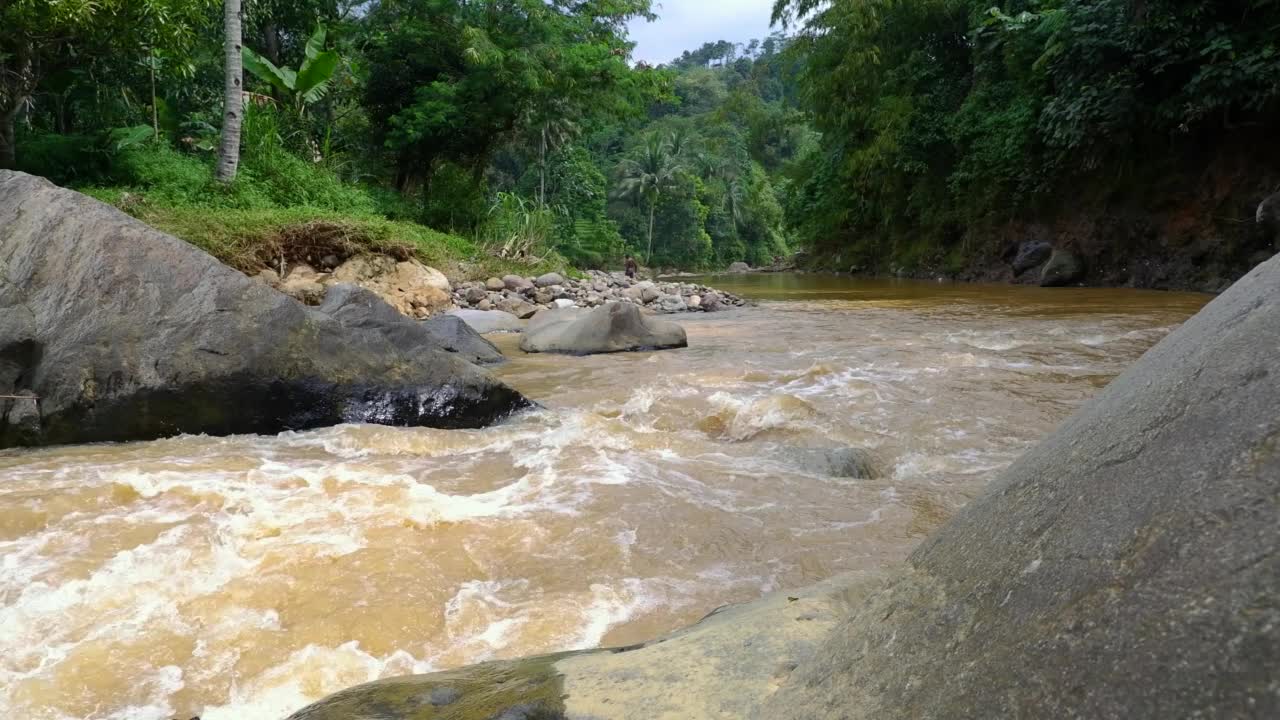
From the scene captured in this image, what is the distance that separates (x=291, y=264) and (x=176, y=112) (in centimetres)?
731

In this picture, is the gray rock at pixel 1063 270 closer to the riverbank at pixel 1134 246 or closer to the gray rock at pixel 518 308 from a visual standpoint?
the riverbank at pixel 1134 246

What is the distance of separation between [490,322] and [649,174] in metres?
32.2

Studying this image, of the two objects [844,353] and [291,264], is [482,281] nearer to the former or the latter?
[291,264]

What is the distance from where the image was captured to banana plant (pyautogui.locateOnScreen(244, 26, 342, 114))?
1472 centimetres

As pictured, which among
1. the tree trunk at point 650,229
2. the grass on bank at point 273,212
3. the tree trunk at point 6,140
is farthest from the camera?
the tree trunk at point 650,229

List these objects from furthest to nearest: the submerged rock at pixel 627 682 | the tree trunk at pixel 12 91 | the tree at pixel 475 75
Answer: the tree at pixel 475 75 → the tree trunk at pixel 12 91 → the submerged rock at pixel 627 682

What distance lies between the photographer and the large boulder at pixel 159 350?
369cm

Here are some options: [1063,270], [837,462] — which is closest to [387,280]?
[837,462]

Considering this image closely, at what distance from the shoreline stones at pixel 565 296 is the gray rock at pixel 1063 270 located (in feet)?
19.8

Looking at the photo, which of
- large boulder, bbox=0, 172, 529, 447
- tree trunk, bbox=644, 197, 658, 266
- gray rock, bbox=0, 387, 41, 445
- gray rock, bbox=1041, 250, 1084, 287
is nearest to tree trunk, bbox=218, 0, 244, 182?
large boulder, bbox=0, 172, 529, 447

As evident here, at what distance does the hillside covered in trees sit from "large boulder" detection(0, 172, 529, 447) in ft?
19.3

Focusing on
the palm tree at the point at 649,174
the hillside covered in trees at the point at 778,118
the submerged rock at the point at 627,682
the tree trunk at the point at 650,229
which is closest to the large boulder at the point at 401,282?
the hillside covered in trees at the point at 778,118

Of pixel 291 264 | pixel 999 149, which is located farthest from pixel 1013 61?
pixel 291 264

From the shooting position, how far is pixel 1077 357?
6387 millimetres
